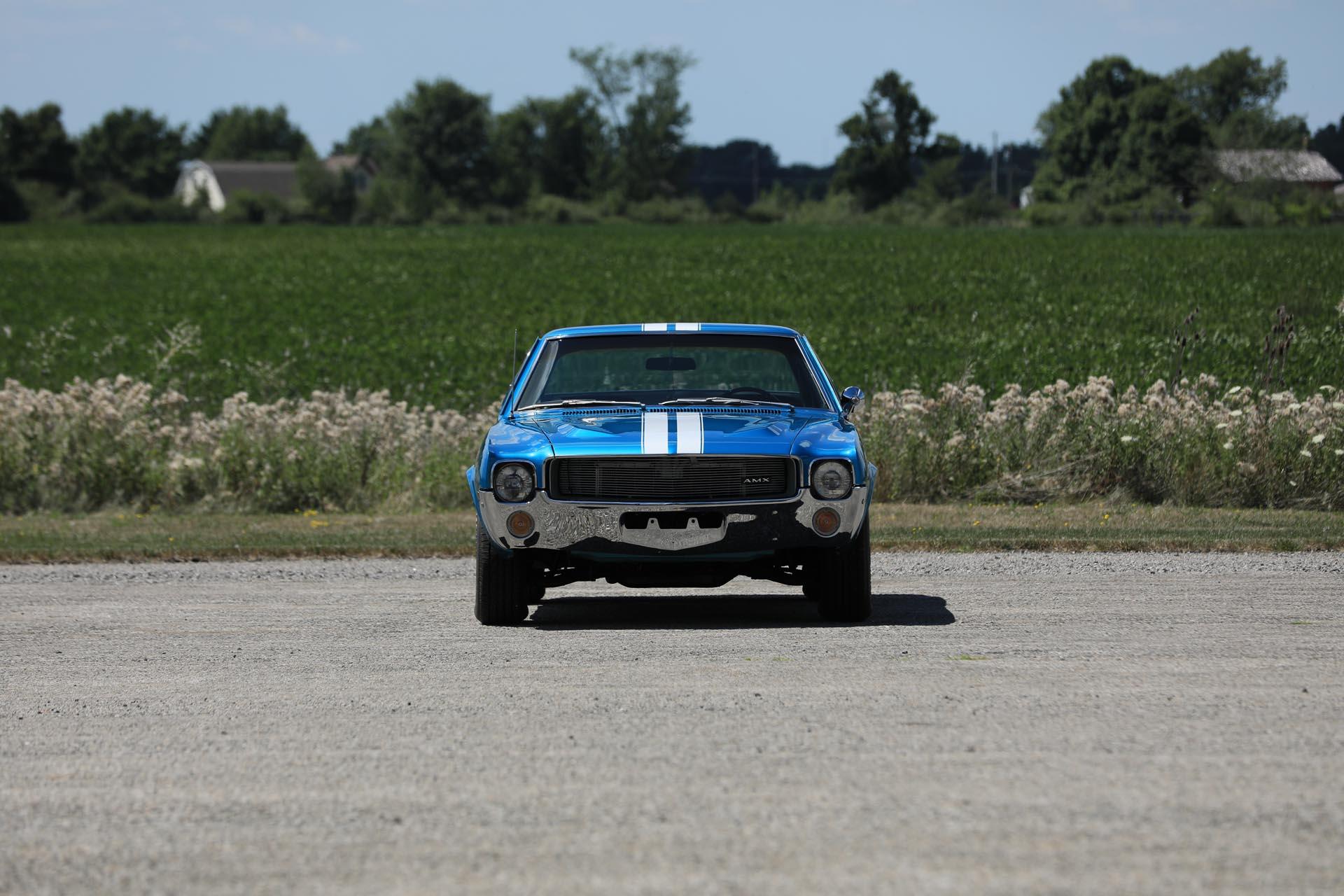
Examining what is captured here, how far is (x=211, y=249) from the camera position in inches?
2312

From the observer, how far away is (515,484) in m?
7.88

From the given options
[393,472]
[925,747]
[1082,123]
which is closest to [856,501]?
[925,747]

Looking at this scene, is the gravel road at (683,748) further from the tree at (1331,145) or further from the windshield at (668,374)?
the tree at (1331,145)

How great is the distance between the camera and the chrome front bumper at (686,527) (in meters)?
7.76

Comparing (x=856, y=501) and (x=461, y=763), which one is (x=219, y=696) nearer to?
(x=461, y=763)

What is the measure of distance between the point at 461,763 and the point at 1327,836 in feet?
8.73

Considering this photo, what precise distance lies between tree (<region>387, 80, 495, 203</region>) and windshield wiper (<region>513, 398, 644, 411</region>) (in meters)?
106

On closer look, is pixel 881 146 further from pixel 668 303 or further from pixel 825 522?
pixel 825 522

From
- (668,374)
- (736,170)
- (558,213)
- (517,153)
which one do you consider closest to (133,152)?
(517,153)

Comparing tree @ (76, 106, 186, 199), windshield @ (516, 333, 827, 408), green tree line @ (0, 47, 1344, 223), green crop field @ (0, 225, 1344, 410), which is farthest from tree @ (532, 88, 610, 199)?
windshield @ (516, 333, 827, 408)

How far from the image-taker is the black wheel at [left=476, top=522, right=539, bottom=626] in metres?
8.09

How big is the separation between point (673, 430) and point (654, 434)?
107mm

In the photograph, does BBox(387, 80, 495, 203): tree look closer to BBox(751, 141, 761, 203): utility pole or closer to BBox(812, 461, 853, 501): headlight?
BBox(751, 141, 761, 203): utility pole

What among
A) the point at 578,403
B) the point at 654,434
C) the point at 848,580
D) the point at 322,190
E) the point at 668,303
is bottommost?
the point at 848,580
